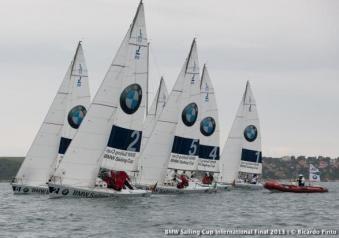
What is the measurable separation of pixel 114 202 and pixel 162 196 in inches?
550

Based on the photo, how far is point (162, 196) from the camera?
61250mm

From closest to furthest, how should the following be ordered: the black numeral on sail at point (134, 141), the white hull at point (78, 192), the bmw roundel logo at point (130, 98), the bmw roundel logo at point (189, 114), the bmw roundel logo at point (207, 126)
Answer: the white hull at point (78, 192), the bmw roundel logo at point (130, 98), the black numeral on sail at point (134, 141), the bmw roundel logo at point (189, 114), the bmw roundel logo at point (207, 126)

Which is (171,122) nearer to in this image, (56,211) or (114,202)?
(114,202)

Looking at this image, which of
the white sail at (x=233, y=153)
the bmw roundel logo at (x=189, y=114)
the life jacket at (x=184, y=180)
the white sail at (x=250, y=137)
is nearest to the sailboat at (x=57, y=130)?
the bmw roundel logo at (x=189, y=114)

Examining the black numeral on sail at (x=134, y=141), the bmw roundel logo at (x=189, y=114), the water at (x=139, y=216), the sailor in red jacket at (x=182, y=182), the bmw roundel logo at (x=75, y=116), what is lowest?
the water at (x=139, y=216)

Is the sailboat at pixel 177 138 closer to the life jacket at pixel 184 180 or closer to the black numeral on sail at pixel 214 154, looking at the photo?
the life jacket at pixel 184 180

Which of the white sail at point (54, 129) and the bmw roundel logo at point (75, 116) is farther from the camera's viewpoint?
the bmw roundel logo at point (75, 116)

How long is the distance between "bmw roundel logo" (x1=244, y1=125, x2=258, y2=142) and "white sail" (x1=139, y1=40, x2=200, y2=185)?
764 inches

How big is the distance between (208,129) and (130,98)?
25326 mm

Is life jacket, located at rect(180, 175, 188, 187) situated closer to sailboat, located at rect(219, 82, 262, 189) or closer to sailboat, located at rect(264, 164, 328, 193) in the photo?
sailboat, located at rect(264, 164, 328, 193)

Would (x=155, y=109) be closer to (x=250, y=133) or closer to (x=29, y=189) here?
(x=250, y=133)

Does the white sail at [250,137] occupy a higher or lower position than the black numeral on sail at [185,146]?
higher

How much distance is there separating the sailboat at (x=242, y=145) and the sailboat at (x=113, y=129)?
3531 centimetres

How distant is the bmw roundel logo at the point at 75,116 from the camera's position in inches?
2516
